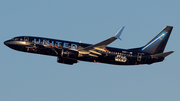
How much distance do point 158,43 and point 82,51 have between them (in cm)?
1903

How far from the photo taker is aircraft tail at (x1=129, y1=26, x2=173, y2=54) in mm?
70000

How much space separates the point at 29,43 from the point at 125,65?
870 inches

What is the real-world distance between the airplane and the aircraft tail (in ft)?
5.81

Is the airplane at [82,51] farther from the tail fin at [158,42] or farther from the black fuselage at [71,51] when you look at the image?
the tail fin at [158,42]

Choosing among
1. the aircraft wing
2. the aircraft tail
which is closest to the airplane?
the aircraft wing

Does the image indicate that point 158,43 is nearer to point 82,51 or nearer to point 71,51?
point 82,51

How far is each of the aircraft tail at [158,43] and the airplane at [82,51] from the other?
177cm

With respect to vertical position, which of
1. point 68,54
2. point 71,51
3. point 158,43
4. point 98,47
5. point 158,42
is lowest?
point 68,54

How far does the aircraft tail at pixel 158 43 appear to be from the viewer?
230 feet

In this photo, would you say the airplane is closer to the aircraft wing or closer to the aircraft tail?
the aircraft wing

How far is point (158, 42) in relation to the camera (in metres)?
70.4

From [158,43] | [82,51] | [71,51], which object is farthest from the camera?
[158,43]

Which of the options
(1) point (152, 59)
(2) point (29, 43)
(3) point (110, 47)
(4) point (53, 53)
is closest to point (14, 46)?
(2) point (29, 43)

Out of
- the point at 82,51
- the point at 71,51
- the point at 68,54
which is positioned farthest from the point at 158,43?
the point at 68,54
